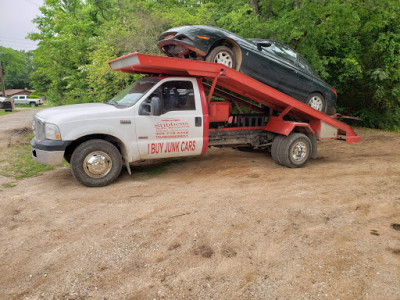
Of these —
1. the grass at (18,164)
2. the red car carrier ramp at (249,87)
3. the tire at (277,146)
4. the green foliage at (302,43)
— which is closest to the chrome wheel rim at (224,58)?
the red car carrier ramp at (249,87)

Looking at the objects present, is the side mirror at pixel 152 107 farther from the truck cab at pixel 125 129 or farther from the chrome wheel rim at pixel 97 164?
the chrome wheel rim at pixel 97 164

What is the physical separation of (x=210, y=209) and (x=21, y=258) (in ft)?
7.53

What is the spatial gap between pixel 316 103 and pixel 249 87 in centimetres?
218

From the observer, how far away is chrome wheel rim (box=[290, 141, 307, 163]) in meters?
6.88

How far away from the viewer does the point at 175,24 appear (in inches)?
429

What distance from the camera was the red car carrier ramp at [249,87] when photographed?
532cm

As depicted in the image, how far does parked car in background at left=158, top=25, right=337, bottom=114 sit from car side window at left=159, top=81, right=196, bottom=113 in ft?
2.35

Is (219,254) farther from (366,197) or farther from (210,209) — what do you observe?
(366,197)

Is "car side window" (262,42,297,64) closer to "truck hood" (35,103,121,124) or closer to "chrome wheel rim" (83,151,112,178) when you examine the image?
"truck hood" (35,103,121,124)

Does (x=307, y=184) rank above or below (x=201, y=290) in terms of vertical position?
above

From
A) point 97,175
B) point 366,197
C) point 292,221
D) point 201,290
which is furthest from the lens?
point 97,175

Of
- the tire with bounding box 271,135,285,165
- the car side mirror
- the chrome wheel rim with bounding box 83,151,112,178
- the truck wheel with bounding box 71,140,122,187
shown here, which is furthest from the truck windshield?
the tire with bounding box 271,135,285,165

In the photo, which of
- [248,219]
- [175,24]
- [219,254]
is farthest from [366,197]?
[175,24]

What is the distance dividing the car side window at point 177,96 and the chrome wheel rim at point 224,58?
0.79m
